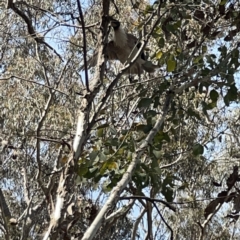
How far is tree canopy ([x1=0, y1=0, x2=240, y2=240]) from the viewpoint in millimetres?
2438

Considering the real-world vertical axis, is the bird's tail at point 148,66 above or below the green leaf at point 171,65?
above

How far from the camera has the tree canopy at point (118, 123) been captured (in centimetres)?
244

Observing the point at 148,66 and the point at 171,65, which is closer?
the point at 171,65

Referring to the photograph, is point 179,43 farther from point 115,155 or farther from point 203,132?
point 203,132

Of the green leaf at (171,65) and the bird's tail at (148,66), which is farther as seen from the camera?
the bird's tail at (148,66)

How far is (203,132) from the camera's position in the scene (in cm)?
605

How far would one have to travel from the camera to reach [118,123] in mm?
3174

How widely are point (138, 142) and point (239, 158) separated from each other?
3.47m

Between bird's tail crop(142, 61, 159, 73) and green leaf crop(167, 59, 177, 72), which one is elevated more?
bird's tail crop(142, 61, 159, 73)

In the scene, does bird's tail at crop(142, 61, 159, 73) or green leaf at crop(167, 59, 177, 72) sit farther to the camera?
bird's tail at crop(142, 61, 159, 73)

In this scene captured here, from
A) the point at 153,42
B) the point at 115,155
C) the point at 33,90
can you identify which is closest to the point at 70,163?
the point at 115,155

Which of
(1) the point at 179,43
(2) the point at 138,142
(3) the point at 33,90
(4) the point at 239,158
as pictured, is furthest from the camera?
(3) the point at 33,90

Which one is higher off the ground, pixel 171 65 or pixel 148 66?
pixel 148 66

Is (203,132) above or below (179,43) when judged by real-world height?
above
